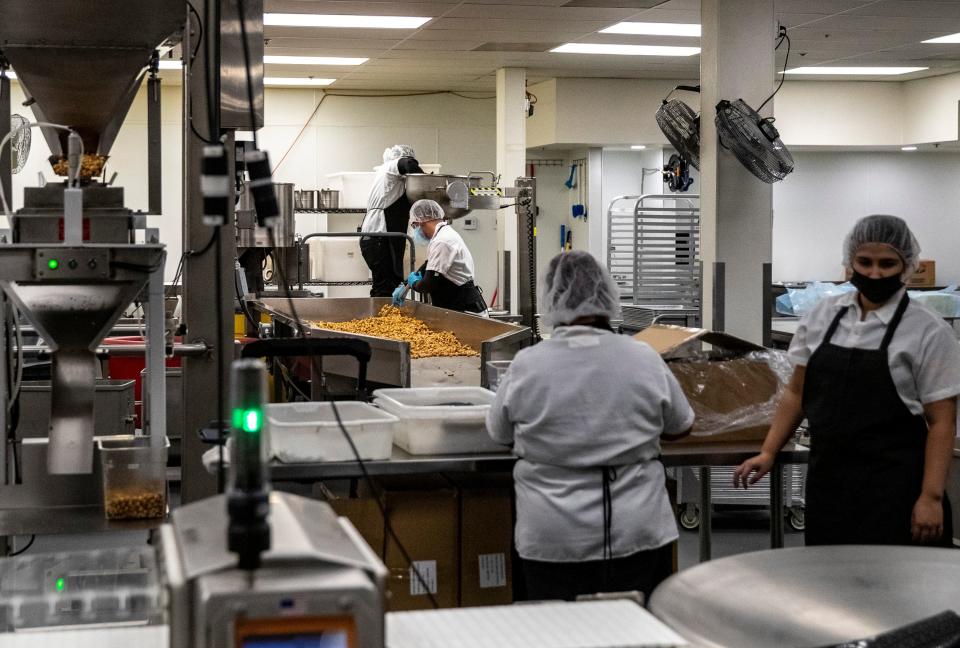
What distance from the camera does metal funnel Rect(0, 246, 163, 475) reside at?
2.59 metres

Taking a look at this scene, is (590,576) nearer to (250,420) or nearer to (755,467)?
(755,467)

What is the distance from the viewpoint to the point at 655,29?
27.1 feet

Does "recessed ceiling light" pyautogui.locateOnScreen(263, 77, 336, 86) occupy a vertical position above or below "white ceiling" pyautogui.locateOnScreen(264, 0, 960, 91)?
above

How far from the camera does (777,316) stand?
845 cm

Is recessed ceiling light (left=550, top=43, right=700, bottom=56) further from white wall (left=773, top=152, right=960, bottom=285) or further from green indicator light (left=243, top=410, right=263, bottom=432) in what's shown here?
green indicator light (left=243, top=410, right=263, bottom=432)

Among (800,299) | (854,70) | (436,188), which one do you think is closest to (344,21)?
(436,188)

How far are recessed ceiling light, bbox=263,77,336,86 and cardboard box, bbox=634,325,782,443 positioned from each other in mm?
8341

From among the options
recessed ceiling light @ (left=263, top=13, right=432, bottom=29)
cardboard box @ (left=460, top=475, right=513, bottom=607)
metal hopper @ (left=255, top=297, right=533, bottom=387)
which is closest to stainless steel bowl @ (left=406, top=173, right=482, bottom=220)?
metal hopper @ (left=255, top=297, right=533, bottom=387)

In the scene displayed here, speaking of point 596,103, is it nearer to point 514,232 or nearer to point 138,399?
point 514,232

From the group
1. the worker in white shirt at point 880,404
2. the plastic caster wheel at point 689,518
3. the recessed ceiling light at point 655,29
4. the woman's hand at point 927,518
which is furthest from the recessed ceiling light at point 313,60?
the woman's hand at point 927,518

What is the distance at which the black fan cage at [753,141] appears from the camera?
5.72m

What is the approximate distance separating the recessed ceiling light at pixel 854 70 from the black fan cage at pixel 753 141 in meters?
4.62

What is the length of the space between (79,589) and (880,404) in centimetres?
189

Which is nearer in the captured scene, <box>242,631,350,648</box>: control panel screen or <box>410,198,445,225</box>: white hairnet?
<box>242,631,350,648</box>: control panel screen
